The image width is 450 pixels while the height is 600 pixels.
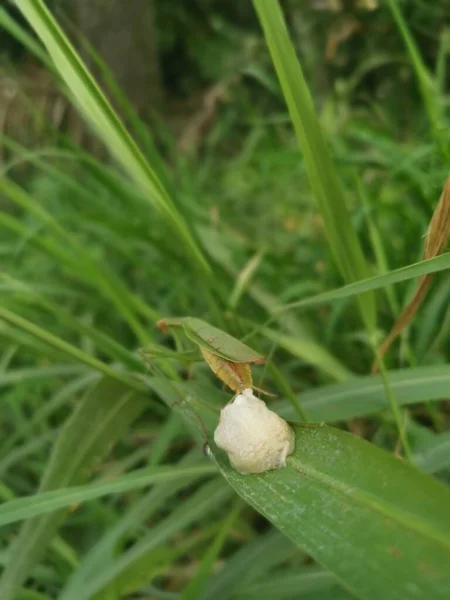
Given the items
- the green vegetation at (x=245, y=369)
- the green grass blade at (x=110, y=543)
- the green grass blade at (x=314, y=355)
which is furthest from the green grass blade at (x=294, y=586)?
the green grass blade at (x=314, y=355)

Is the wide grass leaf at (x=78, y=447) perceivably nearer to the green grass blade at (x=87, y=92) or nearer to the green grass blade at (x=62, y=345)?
the green grass blade at (x=62, y=345)

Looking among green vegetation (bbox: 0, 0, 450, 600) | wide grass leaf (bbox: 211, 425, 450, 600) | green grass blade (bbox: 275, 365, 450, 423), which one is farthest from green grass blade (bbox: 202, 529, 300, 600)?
wide grass leaf (bbox: 211, 425, 450, 600)

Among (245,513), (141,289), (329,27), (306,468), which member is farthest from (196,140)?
(306,468)

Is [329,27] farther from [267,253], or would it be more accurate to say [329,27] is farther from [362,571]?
[362,571]

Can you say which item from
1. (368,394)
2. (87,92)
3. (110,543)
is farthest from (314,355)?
Result: (87,92)

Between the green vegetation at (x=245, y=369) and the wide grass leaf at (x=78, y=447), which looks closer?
the green vegetation at (x=245, y=369)

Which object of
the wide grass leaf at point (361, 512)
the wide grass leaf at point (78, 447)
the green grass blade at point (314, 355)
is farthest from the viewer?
the green grass blade at point (314, 355)
